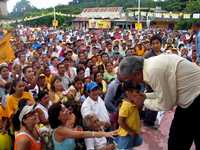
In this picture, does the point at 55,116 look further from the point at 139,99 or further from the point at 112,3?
the point at 112,3

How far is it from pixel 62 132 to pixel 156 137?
3158mm

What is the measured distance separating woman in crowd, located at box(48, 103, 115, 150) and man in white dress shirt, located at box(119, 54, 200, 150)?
92 cm

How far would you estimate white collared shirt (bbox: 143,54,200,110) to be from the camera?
4219 millimetres

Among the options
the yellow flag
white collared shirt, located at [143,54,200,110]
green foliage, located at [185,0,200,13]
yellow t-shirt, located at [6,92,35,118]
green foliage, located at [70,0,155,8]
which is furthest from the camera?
green foliage, located at [70,0,155,8]

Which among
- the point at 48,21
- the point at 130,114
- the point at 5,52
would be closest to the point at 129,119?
the point at 130,114

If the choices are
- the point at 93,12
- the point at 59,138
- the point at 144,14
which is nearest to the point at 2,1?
the point at 93,12

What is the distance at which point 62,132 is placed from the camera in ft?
16.4

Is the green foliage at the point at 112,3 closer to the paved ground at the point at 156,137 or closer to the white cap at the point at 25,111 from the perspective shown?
the paved ground at the point at 156,137

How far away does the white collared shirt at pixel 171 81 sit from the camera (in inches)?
166

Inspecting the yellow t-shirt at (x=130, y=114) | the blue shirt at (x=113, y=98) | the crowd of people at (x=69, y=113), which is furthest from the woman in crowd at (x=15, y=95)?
the yellow t-shirt at (x=130, y=114)

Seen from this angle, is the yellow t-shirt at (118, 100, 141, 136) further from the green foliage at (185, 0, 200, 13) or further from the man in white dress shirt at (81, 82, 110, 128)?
the green foliage at (185, 0, 200, 13)

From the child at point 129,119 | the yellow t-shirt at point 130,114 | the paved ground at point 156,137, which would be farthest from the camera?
the paved ground at point 156,137

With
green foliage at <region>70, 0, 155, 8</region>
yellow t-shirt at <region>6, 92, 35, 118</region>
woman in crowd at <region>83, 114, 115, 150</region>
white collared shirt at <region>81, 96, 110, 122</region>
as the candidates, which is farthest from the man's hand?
green foliage at <region>70, 0, 155, 8</region>

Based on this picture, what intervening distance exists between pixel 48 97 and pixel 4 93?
99 centimetres
